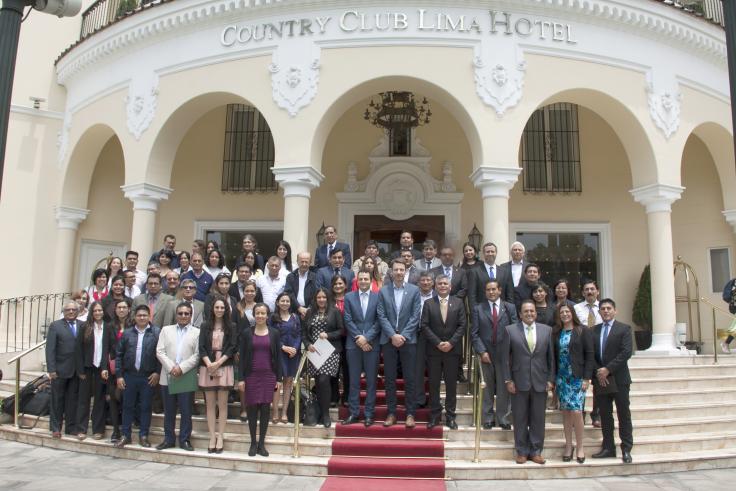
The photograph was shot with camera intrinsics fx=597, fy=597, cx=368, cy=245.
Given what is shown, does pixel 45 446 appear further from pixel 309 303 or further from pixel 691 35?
pixel 691 35

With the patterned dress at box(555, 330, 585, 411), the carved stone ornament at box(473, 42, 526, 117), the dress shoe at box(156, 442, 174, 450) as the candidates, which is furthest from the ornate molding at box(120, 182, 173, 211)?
the patterned dress at box(555, 330, 585, 411)

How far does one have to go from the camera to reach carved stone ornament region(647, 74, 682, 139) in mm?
10586

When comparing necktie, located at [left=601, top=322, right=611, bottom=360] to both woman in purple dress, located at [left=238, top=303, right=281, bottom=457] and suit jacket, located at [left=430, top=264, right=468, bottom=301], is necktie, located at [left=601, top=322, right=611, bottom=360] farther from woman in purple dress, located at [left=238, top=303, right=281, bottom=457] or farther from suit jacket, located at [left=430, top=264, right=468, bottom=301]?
woman in purple dress, located at [left=238, top=303, right=281, bottom=457]

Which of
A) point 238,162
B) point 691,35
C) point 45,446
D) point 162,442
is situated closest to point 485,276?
point 162,442

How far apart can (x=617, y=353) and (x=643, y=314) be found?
6533mm

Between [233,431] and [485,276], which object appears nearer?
[233,431]

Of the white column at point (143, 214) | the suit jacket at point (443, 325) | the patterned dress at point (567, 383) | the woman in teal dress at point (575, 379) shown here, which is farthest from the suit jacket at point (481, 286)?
the white column at point (143, 214)

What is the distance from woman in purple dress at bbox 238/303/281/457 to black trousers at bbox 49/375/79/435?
243cm

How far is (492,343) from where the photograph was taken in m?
6.94

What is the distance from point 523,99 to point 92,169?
31.0ft

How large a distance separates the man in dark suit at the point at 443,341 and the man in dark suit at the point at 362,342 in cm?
60

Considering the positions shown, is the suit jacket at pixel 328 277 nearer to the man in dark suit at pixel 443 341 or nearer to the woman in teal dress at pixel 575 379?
the man in dark suit at pixel 443 341

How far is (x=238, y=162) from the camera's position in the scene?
45.7ft

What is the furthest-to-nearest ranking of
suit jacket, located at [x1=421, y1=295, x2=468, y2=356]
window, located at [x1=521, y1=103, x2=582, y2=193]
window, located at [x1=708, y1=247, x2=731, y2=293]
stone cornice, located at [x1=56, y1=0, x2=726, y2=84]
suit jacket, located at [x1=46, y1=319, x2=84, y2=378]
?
window, located at [x1=521, y1=103, x2=582, y2=193]
window, located at [x1=708, y1=247, x2=731, y2=293]
stone cornice, located at [x1=56, y1=0, x2=726, y2=84]
suit jacket, located at [x1=46, y1=319, x2=84, y2=378]
suit jacket, located at [x1=421, y1=295, x2=468, y2=356]
